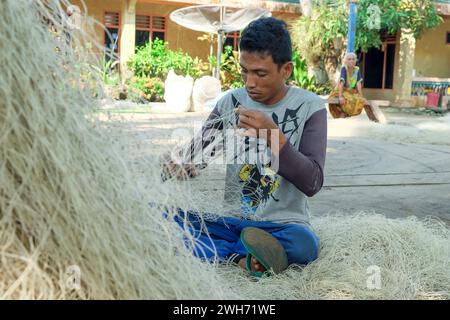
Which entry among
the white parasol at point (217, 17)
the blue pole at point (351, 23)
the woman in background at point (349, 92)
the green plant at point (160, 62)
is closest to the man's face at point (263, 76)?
the woman in background at point (349, 92)

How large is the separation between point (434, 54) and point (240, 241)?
17323mm

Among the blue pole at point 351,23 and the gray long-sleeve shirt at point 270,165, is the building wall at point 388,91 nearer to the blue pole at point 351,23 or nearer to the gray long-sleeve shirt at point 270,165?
the blue pole at point 351,23

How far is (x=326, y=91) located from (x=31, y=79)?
1534cm

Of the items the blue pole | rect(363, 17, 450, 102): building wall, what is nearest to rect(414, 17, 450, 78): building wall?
rect(363, 17, 450, 102): building wall

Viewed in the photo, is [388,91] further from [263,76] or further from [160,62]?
[263,76]

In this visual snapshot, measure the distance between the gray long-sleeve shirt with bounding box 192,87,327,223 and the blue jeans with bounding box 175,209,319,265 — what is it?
8 cm

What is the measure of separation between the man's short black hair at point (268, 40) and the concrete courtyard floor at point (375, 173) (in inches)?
20.7

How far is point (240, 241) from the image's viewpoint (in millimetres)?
2545

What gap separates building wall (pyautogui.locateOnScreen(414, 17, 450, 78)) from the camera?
701 inches

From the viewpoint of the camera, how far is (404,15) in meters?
15.0
